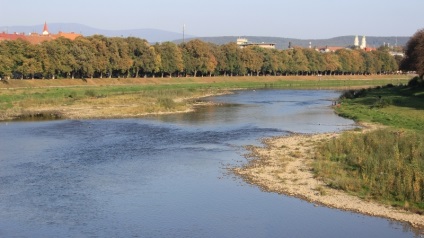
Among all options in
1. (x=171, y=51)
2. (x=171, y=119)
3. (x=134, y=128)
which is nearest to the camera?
(x=134, y=128)

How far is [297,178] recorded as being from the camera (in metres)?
25.0

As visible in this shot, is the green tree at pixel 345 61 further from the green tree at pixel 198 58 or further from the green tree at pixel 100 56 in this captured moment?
the green tree at pixel 100 56

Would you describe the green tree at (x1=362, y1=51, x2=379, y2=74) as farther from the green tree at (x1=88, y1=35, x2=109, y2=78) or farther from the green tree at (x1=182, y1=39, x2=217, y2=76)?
the green tree at (x1=88, y1=35, x2=109, y2=78)

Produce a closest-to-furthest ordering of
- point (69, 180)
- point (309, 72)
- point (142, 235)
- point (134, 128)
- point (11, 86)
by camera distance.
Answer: point (142, 235) → point (69, 180) → point (134, 128) → point (11, 86) → point (309, 72)

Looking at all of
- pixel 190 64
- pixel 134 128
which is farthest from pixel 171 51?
pixel 134 128

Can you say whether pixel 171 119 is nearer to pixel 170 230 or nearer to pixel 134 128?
pixel 134 128

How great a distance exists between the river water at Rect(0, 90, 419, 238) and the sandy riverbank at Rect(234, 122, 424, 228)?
1.92 feet

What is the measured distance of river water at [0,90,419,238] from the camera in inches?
733

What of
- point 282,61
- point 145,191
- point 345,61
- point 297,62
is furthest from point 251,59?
point 145,191

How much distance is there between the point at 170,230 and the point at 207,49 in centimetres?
9262

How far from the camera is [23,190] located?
23.1 meters

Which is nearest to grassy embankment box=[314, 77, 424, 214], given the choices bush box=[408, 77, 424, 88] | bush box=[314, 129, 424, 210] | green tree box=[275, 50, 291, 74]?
bush box=[314, 129, 424, 210]

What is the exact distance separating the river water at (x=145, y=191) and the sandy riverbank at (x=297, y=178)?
0.58 meters

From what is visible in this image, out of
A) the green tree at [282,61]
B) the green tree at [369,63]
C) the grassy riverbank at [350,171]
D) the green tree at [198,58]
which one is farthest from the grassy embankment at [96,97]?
the green tree at [369,63]
